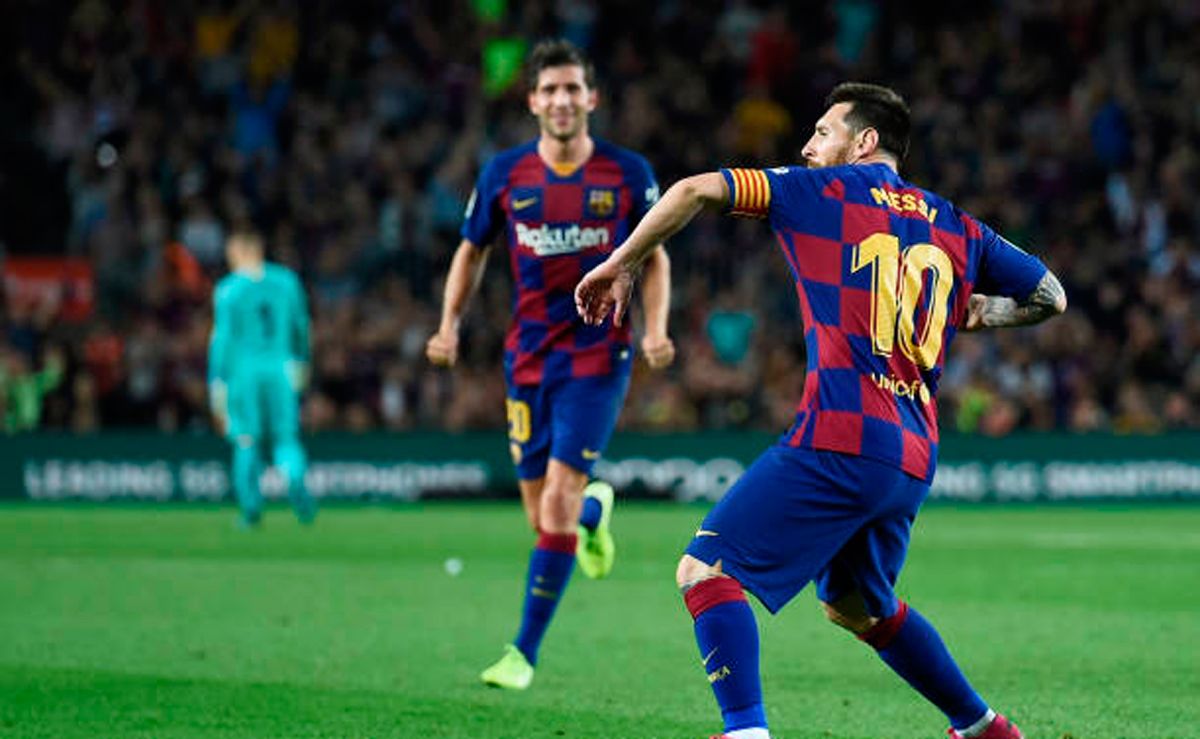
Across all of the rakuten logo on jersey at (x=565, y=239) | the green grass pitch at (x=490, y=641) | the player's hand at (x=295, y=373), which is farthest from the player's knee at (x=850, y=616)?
the player's hand at (x=295, y=373)

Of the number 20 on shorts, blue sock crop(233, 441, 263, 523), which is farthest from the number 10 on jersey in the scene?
blue sock crop(233, 441, 263, 523)

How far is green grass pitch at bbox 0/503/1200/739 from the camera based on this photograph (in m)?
7.84

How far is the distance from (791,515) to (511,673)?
10.1 ft

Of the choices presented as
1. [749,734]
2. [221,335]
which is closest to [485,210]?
[749,734]

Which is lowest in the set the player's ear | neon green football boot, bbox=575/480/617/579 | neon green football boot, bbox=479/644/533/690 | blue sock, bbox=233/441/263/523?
blue sock, bbox=233/441/263/523

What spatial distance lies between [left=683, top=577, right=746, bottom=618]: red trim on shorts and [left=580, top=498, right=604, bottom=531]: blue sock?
4739 millimetres

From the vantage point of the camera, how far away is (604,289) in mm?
5859

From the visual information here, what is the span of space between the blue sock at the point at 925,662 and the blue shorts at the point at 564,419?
3.04 m

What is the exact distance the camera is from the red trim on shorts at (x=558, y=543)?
30.5ft

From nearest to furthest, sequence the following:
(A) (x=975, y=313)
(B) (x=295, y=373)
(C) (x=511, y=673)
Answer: (A) (x=975, y=313) < (C) (x=511, y=673) < (B) (x=295, y=373)

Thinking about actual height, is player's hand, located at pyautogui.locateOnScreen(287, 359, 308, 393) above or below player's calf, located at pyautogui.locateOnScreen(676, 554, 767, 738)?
below

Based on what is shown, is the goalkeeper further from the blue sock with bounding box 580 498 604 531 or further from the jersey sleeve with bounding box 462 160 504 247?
the jersey sleeve with bounding box 462 160 504 247

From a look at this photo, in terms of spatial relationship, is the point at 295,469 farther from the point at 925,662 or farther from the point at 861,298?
the point at 861,298

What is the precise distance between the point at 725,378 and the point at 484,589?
10002 millimetres
